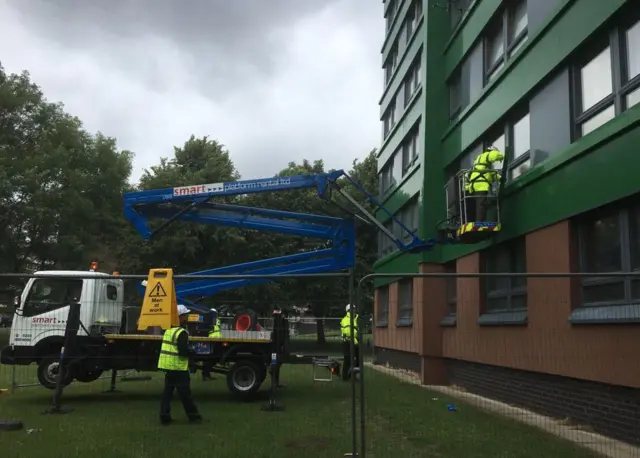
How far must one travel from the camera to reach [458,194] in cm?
1291

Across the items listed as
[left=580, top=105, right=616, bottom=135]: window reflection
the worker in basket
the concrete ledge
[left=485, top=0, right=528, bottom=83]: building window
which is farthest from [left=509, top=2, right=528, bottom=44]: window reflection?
the concrete ledge

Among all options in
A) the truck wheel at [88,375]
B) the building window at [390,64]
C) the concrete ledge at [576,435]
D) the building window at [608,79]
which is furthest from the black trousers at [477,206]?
the building window at [390,64]

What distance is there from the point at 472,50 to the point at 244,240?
19.0 meters

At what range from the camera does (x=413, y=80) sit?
856 inches

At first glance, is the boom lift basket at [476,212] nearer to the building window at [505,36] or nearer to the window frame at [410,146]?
the building window at [505,36]

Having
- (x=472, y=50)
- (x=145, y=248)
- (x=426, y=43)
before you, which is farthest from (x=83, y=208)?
(x=472, y=50)

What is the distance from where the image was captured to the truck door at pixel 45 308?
11.9m

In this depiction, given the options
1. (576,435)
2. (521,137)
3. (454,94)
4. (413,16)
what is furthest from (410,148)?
(576,435)

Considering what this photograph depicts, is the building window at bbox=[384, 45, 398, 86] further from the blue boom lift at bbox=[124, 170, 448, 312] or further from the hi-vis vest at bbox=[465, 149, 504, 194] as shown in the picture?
the hi-vis vest at bbox=[465, 149, 504, 194]

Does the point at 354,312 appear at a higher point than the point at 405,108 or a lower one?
lower

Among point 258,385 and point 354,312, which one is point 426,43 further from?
point 354,312

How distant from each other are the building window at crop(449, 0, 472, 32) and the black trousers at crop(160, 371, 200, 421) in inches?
482

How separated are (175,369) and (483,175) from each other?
257 inches

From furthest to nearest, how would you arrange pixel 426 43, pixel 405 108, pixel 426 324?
pixel 405 108
pixel 426 43
pixel 426 324
